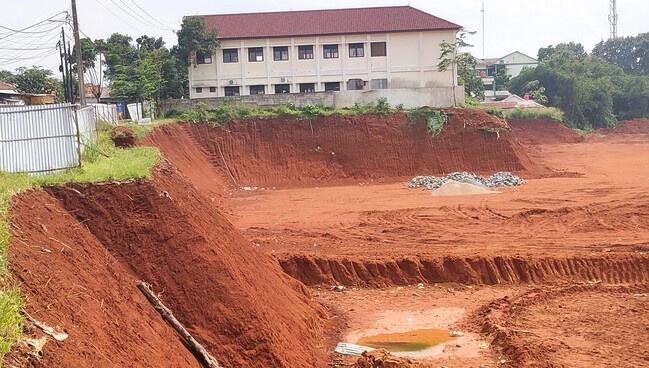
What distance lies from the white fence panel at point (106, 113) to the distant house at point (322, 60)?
15632 millimetres

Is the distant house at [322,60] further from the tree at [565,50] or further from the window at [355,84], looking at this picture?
the tree at [565,50]

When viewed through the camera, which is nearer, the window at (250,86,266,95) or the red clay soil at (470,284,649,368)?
the red clay soil at (470,284,649,368)

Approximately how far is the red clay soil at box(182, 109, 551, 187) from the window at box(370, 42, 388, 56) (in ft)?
29.1

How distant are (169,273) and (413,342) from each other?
580cm

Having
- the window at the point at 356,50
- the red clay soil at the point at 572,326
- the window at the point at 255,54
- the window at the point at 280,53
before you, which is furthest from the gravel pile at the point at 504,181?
the window at the point at 255,54

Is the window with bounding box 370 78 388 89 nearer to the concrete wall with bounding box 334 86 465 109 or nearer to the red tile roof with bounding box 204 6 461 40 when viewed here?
the red tile roof with bounding box 204 6 461 40

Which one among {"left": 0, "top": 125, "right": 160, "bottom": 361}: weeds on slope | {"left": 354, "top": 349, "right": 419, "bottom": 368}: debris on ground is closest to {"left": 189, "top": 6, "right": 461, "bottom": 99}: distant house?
{"left": 0, "top": 125, "right": 160, "bottom": 361}: weeds on slope

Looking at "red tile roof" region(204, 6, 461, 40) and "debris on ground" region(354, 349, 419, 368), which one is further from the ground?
"red tile roof" region(204, 6, 461, 40)

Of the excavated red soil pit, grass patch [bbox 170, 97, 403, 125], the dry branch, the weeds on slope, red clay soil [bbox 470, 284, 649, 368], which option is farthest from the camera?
grass patch [bbox 170, 97, 403, 125]

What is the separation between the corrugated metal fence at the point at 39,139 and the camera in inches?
570

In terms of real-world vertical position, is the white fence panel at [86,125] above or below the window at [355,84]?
below

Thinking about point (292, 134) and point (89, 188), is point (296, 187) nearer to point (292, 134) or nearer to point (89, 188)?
point (292, 134)

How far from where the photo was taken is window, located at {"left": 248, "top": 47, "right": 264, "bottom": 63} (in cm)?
5125

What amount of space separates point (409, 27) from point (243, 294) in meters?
41.7
